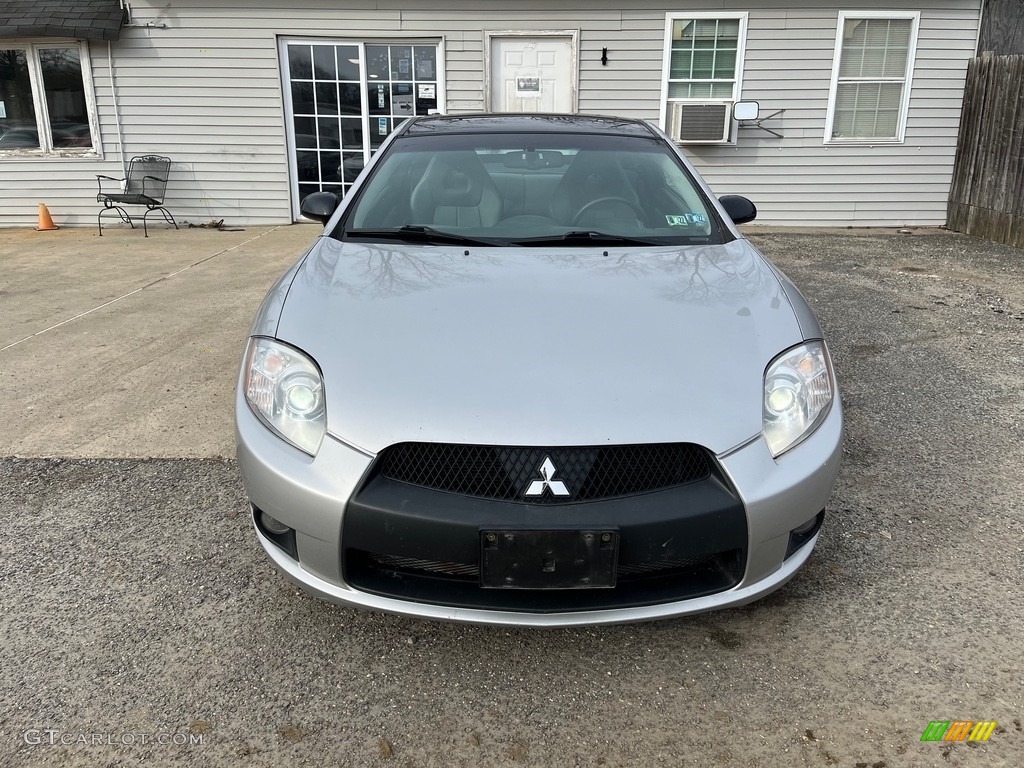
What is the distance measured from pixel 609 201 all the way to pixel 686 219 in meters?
0.31

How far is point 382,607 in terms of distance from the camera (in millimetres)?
1866

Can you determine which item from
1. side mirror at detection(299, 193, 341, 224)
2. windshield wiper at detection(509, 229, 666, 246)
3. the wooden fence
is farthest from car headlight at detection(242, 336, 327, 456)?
the wooden fence

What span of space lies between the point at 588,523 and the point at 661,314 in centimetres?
74

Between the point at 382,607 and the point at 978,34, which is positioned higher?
the point at 978,34

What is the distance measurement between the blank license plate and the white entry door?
27.6ft

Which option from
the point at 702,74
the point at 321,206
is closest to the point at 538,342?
the point at 321,206

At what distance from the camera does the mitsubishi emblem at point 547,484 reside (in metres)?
1.79

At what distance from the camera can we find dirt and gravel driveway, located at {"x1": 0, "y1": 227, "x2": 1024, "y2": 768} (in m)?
1.78

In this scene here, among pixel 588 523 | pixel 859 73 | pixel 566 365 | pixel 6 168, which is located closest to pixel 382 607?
pixel 588 523

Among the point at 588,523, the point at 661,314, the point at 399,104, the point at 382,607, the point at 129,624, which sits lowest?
the point at 129,624

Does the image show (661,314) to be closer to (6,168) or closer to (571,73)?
(571,73)

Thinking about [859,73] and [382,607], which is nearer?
[382,607]

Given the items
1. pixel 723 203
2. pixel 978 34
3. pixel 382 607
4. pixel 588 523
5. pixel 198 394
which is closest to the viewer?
pixel 588 523

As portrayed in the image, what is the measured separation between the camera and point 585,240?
9.01 feet
